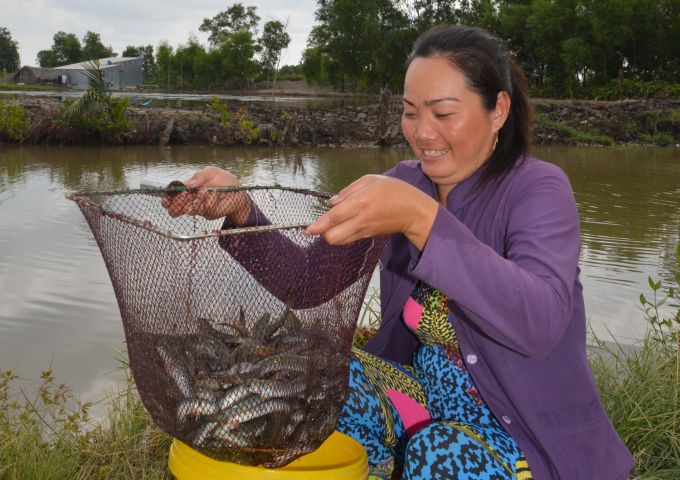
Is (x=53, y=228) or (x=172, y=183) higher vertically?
(x=172, y=183)

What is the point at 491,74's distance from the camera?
1.95 m

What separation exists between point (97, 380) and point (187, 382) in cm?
220

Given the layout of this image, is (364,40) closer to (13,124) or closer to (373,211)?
(13,124)

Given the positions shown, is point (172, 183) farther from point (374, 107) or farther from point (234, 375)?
point (374, 107)

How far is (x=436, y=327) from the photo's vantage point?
2066mm

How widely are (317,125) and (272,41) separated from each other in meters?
27.6

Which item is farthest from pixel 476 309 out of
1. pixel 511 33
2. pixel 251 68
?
pixel 251 68

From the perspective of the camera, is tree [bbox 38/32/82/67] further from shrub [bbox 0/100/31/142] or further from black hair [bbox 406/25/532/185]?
black hair [bbox 406/25/532/185]

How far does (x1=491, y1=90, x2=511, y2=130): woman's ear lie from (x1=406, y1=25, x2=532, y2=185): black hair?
1 cm

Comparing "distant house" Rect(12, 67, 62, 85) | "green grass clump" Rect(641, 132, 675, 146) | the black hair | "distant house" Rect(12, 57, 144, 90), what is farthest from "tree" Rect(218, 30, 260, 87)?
the black hair

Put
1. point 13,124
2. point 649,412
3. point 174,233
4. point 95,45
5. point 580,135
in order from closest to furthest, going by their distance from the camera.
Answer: point 174,233 < point 649,412 < point 13,124 < point 580,135 < point 95,45

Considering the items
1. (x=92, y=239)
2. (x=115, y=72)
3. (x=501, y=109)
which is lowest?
(x=92, y=239)

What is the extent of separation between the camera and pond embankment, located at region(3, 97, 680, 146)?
15172mm

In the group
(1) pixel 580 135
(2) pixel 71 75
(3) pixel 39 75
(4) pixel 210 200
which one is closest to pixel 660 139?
(1) pixel 580 135
